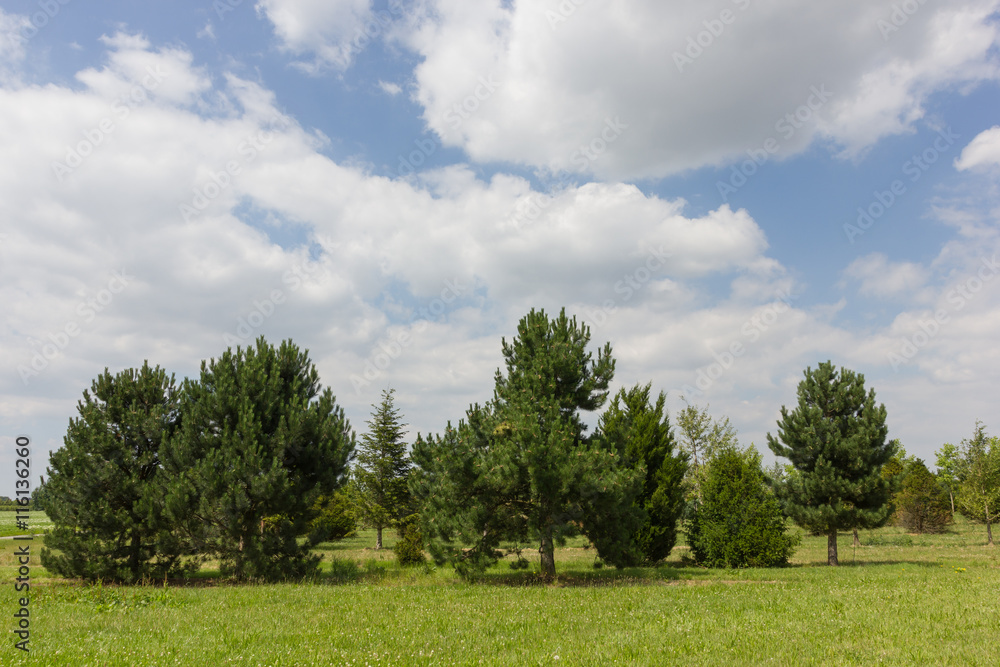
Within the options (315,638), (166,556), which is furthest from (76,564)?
(315,638)

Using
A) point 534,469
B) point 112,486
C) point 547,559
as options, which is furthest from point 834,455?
point 112,486

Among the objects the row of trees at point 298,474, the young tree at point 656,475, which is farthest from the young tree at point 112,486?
the young tree at point 656,475

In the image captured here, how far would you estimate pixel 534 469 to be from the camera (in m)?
17.9

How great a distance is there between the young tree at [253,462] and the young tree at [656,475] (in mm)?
12970

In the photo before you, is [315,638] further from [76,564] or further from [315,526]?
[76,564]

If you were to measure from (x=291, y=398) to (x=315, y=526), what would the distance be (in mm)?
5123

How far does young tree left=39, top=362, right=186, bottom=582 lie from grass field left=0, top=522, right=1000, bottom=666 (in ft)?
7.79

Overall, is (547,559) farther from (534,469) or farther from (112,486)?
(112,486)

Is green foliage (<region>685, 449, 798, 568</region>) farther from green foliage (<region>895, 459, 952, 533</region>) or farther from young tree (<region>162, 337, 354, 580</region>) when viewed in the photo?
green foliage (<region>895, 459, 952, 533</region>)

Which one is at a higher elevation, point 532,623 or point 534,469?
point 534,469

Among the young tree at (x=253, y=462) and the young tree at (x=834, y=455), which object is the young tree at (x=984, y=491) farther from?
the young tree at (x=253, y=462)

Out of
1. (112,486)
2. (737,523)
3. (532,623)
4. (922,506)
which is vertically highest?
(112,486)

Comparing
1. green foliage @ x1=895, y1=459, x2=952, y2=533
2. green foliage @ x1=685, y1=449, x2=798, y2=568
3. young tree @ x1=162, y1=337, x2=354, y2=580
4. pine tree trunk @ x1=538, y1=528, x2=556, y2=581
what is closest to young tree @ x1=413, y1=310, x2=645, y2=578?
pine tree trunk @ x1=538, y1=528, x2=556, y2=581

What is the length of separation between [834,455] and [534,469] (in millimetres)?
18338
